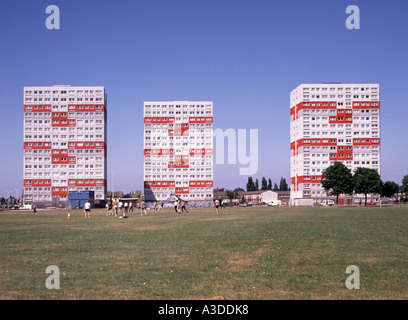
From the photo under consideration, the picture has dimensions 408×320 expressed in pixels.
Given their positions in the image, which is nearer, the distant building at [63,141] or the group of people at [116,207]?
the group of people at [116,207]

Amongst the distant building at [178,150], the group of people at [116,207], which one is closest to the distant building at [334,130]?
the distant building at [178,150]

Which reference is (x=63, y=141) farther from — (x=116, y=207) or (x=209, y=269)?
(x=209, y=269)

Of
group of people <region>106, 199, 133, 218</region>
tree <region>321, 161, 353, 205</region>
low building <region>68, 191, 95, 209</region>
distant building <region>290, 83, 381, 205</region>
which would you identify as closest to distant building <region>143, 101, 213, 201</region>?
distant building <region>290, 83, 381, 205</region>

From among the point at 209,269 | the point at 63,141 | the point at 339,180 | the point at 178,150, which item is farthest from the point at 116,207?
the point at 178,150

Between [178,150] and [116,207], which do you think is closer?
[116,207]

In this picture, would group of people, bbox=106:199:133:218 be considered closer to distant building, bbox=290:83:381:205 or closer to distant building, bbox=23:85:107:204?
distant building, bbox=23:85:107:204

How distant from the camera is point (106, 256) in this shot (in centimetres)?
1477

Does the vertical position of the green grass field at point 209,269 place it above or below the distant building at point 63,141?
below

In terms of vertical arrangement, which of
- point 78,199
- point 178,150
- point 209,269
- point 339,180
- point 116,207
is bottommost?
point 78,199

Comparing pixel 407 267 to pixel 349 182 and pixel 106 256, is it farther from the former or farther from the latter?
pixel 349 182

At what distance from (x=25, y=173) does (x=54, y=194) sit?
43.7 ft

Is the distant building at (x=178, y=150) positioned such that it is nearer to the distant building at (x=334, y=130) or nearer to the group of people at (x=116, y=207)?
the distant building at (x=334, y=130)

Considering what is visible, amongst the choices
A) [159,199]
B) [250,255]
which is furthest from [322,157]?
[250,255]

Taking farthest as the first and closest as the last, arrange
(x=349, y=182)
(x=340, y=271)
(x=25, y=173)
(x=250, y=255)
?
(x=25, y=173) < (x=349, y=182) < (x=250, y=255) < (x=340, y=271)
